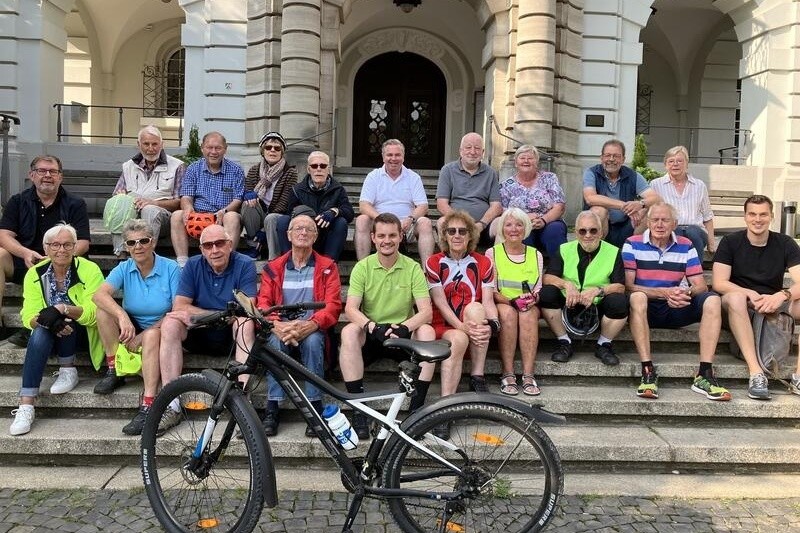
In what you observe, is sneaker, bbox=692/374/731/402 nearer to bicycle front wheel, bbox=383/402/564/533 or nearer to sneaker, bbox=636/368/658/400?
sneaker, bbox=636/368/658/400

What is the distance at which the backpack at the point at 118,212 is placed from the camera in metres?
5.66

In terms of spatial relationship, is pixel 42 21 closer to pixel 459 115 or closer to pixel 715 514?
pixel 459 115

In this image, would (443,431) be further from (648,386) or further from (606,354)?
(606,354)

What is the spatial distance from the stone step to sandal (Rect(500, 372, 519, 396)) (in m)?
0.47

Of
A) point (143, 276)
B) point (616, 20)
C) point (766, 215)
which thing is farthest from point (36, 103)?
point (766, 215)

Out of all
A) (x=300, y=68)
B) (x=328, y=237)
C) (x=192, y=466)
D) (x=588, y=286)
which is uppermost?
(x=300, y=68)

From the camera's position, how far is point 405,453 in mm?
2969

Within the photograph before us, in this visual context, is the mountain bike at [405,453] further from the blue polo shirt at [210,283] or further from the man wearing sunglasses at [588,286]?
the man wearing sunglasses at [588,286]

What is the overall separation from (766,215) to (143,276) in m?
4.61

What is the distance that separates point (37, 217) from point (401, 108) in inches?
456

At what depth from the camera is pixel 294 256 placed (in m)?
4.46

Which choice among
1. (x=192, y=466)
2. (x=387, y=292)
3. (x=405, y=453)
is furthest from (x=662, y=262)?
(x=192, y=466)

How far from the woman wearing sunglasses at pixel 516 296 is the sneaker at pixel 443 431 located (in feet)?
5.73

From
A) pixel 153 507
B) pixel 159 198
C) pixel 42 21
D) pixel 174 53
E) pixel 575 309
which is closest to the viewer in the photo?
pixel 153 507
